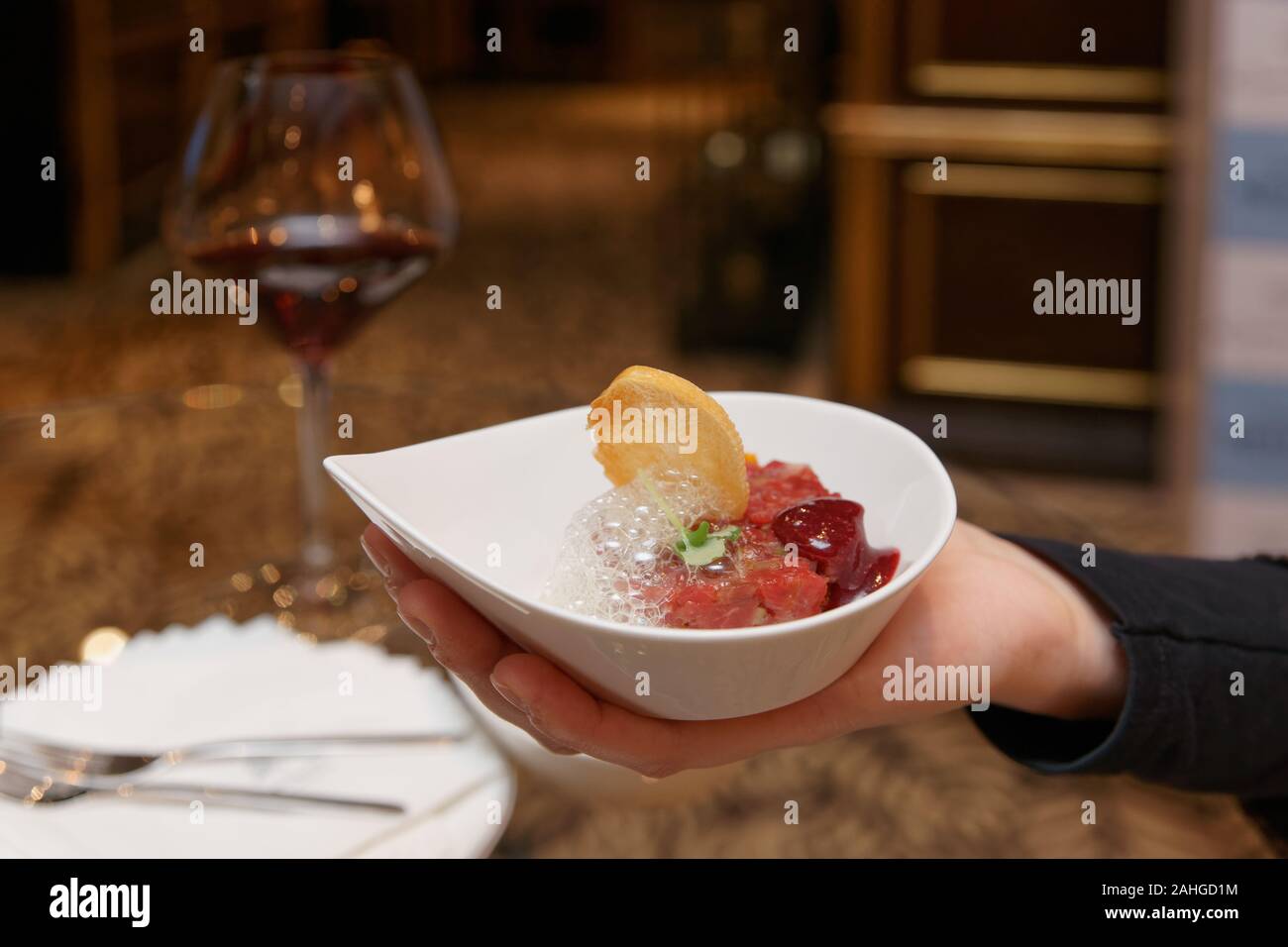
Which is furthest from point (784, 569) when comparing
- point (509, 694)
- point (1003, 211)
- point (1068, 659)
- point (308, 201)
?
point (1003, 211)

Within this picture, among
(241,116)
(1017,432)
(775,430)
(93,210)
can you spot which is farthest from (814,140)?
(775,430)

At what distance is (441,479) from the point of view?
82cm

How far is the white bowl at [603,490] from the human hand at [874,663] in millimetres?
20

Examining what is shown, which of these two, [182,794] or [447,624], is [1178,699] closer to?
[447,624]

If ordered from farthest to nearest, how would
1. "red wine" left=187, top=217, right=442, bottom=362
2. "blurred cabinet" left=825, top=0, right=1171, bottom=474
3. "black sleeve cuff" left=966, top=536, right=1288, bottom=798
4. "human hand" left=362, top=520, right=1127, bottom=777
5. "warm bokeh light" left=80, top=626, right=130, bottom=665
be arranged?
1. "blurred cabinet" left=825, top=0, right=1171, bottom=474
2. "red wine" left=187, top=217, right=442, bottom=362
3. "warm bokeh light" left=80, top=626, right=130, bottom=665
4. "black sleeve cuff" left=966, top=536, right=1288, bottom=798
5. "human hand" left=362, top=520, right=1127, bottom=777

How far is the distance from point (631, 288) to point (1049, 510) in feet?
12.5

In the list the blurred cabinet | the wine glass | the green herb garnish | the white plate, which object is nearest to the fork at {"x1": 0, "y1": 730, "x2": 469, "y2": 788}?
the white plate

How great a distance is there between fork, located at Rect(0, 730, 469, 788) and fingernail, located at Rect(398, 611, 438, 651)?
4.5 inches

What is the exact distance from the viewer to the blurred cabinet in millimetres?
3172

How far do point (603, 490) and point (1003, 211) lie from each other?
269 centimetres

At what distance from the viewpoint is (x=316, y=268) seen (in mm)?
1249

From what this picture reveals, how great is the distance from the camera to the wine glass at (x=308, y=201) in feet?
4.08

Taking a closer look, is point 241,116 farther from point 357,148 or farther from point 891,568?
point 891,568

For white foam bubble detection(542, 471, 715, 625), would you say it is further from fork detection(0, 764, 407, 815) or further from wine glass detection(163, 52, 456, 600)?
wine glass detection(163, 52, 456, 600)
